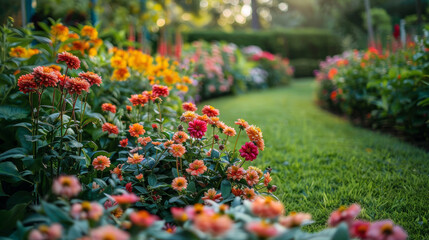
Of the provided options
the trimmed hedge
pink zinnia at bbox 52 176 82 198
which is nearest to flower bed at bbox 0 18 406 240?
pink zinnia at bbox 52 176 82 198

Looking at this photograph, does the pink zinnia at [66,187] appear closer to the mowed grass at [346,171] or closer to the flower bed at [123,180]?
the flower bed at [123,180]

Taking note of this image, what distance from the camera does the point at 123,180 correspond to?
1518mm

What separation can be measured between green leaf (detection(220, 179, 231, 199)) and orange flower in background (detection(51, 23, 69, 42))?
1.65 meters

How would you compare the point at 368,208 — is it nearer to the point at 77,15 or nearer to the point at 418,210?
the point at 418,210

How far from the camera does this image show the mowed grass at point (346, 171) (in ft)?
5.83

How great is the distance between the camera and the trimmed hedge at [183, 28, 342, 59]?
40.8 ft

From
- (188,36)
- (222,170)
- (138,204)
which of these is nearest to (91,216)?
(138,204)

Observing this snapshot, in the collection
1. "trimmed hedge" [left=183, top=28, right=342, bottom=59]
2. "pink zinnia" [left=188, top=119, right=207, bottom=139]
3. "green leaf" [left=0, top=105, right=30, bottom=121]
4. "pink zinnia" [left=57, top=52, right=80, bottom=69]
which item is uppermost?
"trimmed hedge" [left=183, top=28, right=342, bottom=59]

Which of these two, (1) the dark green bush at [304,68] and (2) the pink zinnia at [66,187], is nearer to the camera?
(2) the pink zinnia at [66,187]

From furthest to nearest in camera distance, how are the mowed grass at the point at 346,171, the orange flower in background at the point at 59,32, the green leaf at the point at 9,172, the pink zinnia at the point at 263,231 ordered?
the orange flower in background at the point at 59,32 < the mowed grass at the point at 346,171 < the green leaf at the point at 9,172 < the pink zinnia at the point at 263,231

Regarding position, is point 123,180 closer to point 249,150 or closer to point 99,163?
point 99,163

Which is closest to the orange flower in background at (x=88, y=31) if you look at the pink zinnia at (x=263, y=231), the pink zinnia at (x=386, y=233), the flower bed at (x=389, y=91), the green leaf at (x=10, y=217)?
the green leaf at (x=10, y=217)

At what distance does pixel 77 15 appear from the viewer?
A: 5.49m

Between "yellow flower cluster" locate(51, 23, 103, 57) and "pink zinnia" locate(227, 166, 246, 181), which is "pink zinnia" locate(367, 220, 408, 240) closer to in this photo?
"pink zinnia" locate(227, 166, 246, 181)
